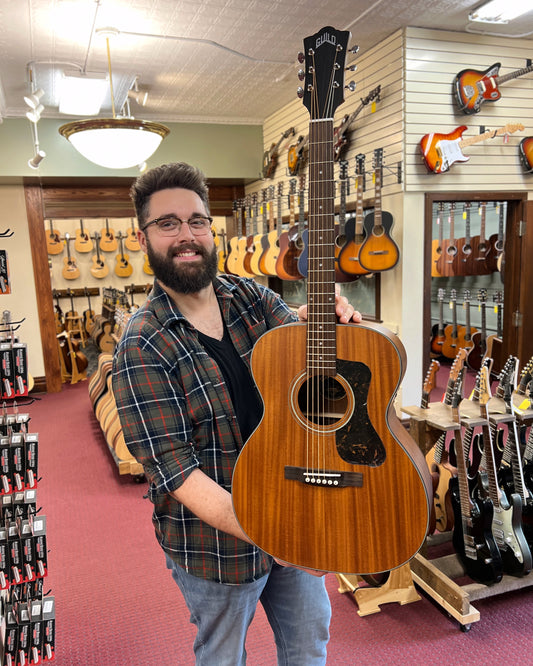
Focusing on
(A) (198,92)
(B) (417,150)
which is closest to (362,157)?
(B) (417,150)

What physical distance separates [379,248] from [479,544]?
2.41 metres

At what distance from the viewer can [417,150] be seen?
13.1 ft

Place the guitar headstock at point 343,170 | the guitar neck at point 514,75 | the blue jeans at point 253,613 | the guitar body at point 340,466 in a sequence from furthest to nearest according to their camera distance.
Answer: the guitar headstock at point 343,170
the guitar neck at point 514,75
the blue jeans at point 253,613
the guitar body at point 340,466

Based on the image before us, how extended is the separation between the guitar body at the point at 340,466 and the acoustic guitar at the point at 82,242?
770 centimetres

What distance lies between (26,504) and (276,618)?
1.24m

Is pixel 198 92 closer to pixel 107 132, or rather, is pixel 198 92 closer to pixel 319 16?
pixel 319 16

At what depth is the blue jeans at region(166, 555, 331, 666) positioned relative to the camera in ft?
4.16

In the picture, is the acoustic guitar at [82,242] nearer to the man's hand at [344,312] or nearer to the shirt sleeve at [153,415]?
the shirt sleeve at [153,415]

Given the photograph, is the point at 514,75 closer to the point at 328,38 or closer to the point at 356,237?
the point at 356,237

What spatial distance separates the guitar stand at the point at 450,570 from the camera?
214 cm

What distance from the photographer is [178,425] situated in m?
1.18

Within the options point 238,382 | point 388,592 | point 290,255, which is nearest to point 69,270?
point 290,255

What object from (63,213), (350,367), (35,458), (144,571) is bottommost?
(144,571)

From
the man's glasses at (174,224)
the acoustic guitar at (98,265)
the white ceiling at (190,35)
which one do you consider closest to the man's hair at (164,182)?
the man's glasses at (174,224)
